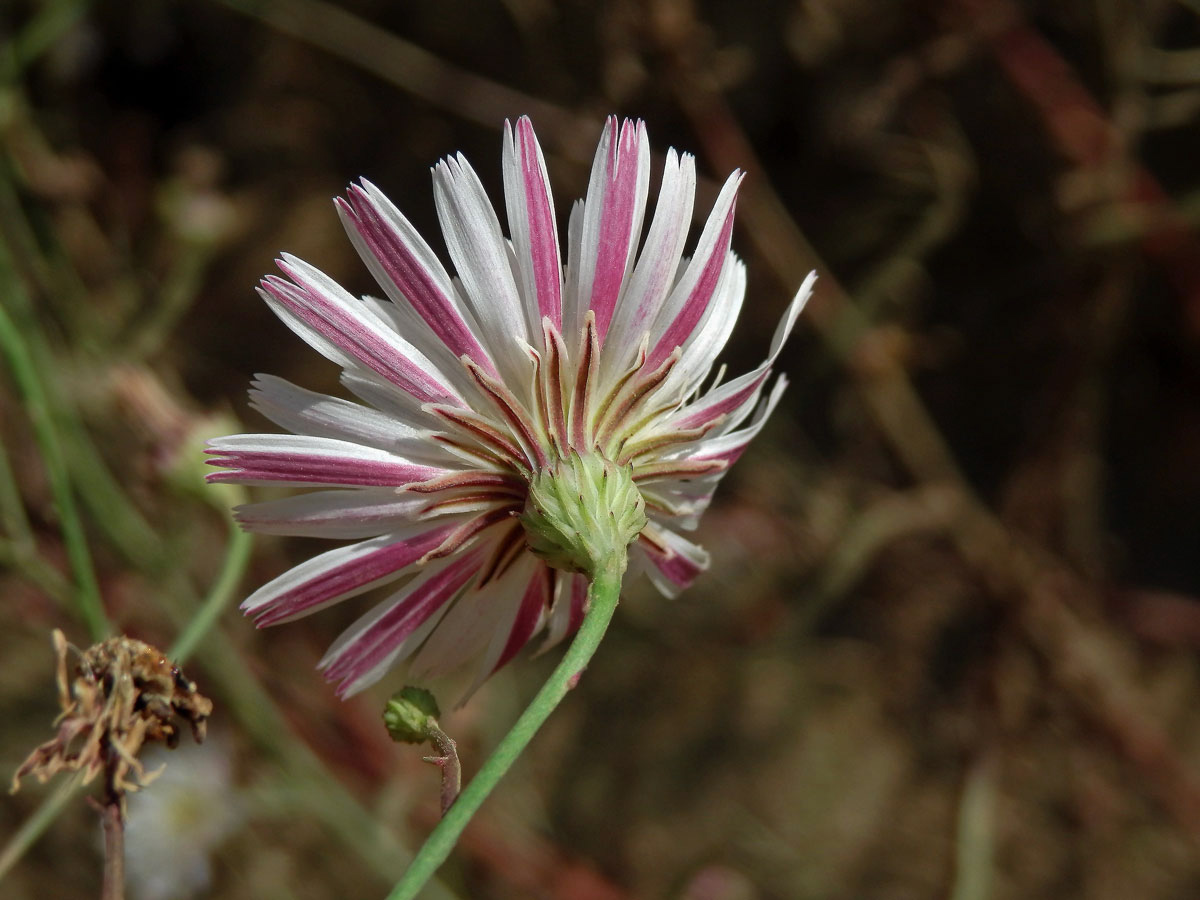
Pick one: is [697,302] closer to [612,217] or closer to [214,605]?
[612,217]

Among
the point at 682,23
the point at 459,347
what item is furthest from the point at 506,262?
the point at 682,23

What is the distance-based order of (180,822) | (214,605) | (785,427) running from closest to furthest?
(214,605) < (180,822) < (785,427)

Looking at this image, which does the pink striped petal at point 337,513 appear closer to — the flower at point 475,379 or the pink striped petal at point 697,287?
the flower at point 475,379

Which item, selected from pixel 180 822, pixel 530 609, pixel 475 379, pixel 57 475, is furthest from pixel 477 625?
pixel 180 822

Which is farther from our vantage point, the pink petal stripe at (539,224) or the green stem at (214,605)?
the green stem at (214,605)

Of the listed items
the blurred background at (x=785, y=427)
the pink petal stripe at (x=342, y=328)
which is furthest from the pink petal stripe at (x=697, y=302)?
the blurred background at (x=785, y=427)
